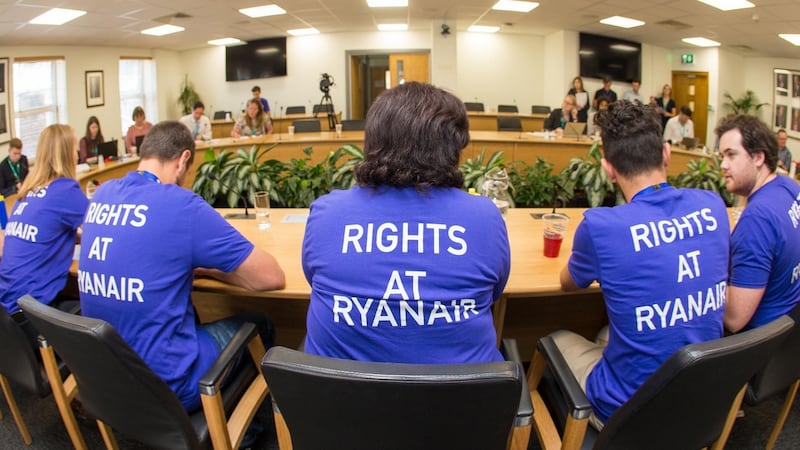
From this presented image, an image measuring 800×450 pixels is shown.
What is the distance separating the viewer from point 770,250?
1.65 meters

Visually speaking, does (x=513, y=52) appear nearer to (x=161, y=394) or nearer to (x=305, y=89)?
(x=305, y=89)

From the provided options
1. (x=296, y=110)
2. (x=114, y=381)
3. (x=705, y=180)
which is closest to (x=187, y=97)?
(x=296, y=110)

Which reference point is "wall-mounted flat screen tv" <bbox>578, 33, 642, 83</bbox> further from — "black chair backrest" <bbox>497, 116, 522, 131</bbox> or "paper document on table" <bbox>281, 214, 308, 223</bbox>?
"paper document on table" <bbox>281, 214, 308, 223</bbox>

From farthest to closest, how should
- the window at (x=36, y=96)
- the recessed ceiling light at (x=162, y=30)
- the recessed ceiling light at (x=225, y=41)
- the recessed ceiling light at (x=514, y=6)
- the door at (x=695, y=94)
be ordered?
the door at (x=695, y=94)
the recessed ceiling light at (x=225, y=41)
the recessed ceiling light at (x=162, y=30)
the window at (x=36, y=96)
the recessed ceiling light at (x=514, y=6)

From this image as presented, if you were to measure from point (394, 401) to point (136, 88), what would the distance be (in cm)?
1301

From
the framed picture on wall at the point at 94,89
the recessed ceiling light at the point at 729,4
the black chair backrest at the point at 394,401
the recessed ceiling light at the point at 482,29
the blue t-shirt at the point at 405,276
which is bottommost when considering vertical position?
the black chair backrest at the point at 394,401

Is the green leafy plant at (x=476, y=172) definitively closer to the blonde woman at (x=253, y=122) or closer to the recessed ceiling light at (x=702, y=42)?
the blonde woman at (x=253, y=122)

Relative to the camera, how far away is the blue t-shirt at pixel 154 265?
1.54 meters

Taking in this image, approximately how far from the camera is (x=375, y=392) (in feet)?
3.06

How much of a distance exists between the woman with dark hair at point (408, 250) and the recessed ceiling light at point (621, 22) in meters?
8.93

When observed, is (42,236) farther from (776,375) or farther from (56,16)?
(56,16)

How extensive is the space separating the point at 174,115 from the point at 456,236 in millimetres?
13619

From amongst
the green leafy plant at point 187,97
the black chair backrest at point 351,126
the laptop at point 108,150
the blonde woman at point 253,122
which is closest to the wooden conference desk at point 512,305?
the laptop at point 108,150

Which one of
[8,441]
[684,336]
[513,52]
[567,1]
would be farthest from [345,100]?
[684,336]
